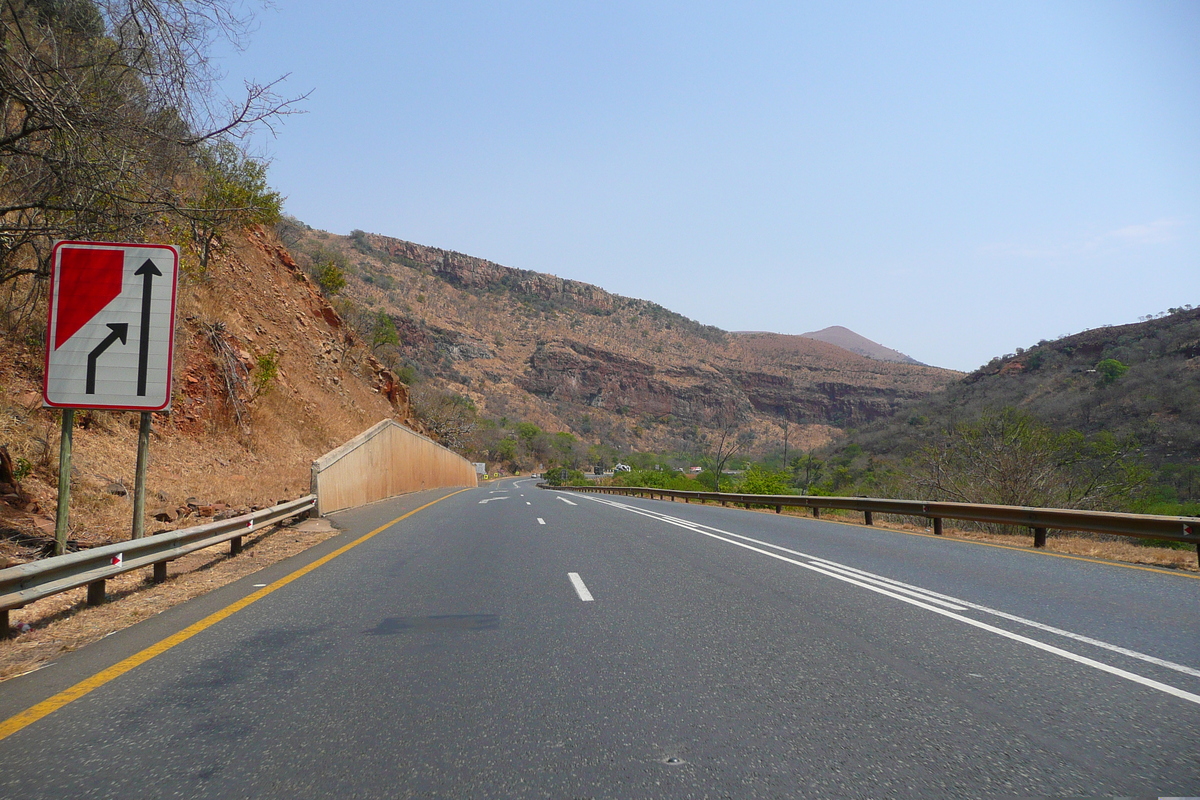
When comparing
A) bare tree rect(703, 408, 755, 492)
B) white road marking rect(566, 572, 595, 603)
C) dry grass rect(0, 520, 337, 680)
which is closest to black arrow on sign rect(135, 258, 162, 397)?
dry grass rect(0, 520, 337, 680)

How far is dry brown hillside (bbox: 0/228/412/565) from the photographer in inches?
448

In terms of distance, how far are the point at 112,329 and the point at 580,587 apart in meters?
5.64

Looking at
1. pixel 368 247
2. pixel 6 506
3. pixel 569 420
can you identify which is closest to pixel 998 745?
pixel 6 506

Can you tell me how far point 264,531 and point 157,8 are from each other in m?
8.31

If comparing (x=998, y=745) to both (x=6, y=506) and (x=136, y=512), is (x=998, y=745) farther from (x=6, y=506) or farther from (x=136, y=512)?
(x=6, y=506)

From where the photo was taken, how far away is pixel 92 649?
556cm

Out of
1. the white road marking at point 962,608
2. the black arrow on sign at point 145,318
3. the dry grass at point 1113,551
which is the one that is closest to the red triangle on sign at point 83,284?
the black arrow on sign at point 145,318

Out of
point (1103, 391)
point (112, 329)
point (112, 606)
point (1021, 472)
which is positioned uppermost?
point (1103, 391)

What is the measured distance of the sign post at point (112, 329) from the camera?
7.49 m

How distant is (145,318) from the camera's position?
789 cm

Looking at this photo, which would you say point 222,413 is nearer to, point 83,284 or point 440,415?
point 83,284

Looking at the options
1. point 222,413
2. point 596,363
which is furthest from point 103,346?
point 596,363

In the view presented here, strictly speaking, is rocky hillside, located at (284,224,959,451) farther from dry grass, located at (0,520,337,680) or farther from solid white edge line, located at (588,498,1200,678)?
solid white edge line, located at (588,498,1200,678)

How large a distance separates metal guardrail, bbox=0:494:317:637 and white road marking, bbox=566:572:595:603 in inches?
167
